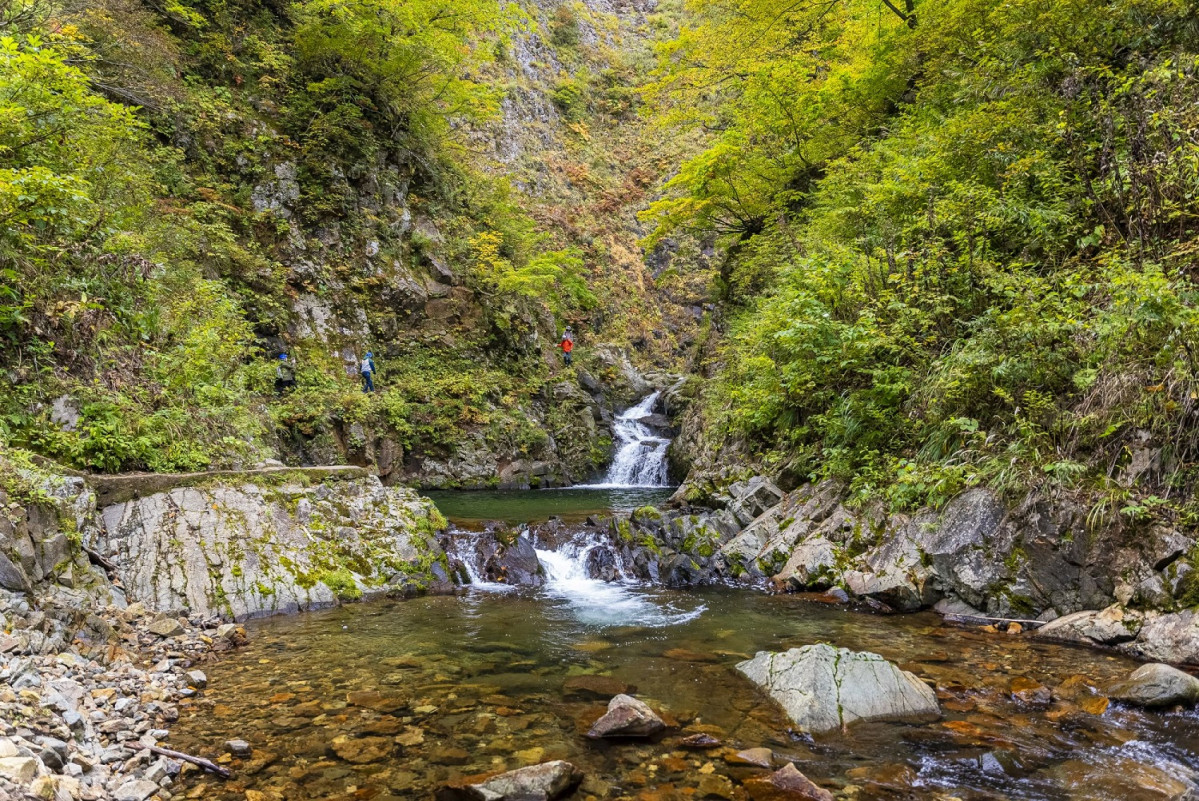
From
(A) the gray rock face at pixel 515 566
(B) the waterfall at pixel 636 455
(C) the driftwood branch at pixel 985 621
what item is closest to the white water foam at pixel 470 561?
(A) the gray rock face at pixel 515 566

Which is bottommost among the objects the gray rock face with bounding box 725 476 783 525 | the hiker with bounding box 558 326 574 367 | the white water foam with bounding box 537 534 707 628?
the white water foam with bounding box 537 534 707 628

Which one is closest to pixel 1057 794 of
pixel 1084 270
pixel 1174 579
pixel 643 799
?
pixel 643 799

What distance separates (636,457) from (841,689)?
15285mm

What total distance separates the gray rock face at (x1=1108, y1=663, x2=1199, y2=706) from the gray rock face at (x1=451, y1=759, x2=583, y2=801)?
3.90m

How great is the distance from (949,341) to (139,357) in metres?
10.2

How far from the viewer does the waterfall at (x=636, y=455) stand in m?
18.8

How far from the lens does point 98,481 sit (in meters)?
6.25

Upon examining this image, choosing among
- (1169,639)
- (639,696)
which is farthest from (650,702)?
(1169,639)

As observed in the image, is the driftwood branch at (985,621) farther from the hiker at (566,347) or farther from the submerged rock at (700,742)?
the hiker at (566,347)

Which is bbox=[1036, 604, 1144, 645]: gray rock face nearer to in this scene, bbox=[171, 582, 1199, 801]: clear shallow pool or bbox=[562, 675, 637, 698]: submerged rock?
bbox=[171, 582, 1199, 801]: clear shallow pool

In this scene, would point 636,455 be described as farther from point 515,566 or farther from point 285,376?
point 515,566

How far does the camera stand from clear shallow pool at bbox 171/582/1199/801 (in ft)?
11.3

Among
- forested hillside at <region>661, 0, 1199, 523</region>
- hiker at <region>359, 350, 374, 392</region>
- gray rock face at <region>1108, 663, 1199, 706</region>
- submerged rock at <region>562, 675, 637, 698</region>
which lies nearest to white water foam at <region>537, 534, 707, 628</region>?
submerged rock at <region>562, 675, 637, 698</region>

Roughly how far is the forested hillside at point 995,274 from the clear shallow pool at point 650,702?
83.7 inches
